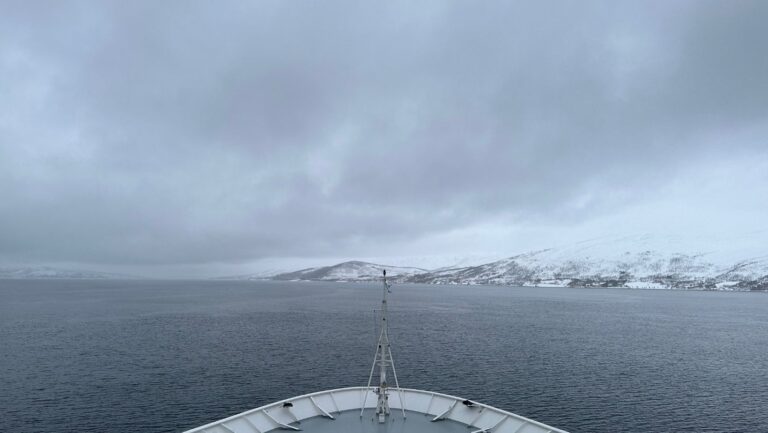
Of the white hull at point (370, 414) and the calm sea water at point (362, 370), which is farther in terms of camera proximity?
the calm sea water at point (362, 370)

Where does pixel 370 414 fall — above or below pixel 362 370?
above

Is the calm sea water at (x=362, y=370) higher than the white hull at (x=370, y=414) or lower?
lower

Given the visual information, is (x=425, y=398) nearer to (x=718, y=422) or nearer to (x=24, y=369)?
(x=718, y=422)

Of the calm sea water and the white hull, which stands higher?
the white hull

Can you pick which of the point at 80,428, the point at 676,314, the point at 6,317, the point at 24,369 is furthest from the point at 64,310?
the point at 676,314

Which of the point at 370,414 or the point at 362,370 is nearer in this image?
the point at 370,414

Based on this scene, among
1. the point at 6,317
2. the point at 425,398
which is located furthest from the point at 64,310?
the point at 425,398

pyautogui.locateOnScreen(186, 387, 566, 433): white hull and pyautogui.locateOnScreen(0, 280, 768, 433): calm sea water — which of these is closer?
pyautogui.locateOnScreen(186, 387, 566, 433): white hull

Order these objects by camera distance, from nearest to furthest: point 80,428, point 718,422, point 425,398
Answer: point 425,398 < point 80,428 < point 718,422

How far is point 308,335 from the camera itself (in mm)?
119312

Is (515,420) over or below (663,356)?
over

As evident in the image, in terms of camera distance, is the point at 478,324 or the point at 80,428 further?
the point at 478,324

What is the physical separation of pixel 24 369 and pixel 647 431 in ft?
337

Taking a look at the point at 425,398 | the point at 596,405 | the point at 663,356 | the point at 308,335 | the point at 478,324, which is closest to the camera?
the point at 425,398
